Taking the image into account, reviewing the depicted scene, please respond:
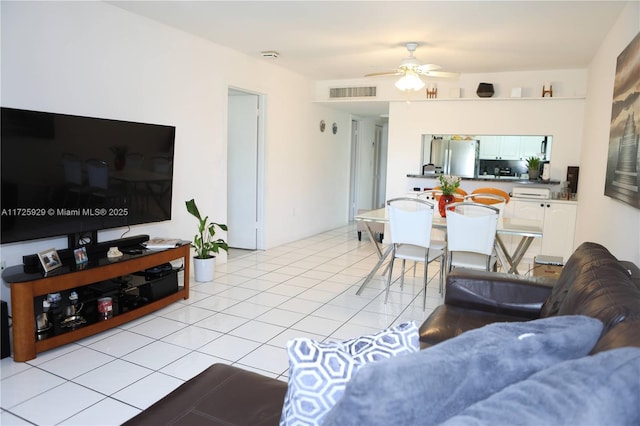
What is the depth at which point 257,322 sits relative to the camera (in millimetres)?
3396

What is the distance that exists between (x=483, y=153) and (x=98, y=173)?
5.28 metres

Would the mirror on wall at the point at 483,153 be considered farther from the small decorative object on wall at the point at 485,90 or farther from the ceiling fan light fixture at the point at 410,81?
the ceiling fan light fixture at the point at 410,81

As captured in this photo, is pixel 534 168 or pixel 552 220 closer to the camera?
pixel 552 220

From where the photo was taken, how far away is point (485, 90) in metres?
5.96

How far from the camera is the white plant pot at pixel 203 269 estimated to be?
4426mm

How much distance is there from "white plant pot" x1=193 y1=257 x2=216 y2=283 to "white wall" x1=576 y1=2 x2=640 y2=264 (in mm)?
3522

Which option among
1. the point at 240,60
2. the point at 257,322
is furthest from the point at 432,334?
the point at 240,60

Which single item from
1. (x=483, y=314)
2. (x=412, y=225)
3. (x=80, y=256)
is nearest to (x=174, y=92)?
(x=80, y=256)

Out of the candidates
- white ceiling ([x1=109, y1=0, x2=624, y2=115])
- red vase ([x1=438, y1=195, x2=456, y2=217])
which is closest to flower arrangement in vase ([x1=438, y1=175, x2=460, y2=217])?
red vase ([x1=438, y1=195, x2=456, y2=217])

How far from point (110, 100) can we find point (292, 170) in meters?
3.25

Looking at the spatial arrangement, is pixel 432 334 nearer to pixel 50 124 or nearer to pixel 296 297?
pixel 296 297

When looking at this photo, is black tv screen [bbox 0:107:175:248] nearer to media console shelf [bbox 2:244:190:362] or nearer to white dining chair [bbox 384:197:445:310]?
media console shelf [bbox 2:244:190:362]

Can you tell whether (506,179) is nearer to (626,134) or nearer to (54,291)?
(626,134)

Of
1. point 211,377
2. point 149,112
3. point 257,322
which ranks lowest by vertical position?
point 257,322
